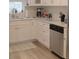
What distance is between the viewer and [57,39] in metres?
2.99

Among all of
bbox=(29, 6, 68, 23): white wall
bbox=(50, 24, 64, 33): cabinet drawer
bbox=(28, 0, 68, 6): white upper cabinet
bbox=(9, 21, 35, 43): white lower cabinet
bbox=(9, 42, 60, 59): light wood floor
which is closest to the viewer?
bbox=(50, 24, 64, 33): cabinet drawer

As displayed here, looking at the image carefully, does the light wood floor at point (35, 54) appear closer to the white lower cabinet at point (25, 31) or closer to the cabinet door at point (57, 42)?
the cabinet door at point (57, 42)

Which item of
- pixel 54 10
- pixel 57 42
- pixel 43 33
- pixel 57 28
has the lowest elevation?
pixel 57 42

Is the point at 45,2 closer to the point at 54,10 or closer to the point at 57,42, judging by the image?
the point at 54,10

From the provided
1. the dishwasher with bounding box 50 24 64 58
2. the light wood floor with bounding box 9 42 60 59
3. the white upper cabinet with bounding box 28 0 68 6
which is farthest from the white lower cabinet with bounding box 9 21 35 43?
the dishwasher with bounding box 50 24 64 58

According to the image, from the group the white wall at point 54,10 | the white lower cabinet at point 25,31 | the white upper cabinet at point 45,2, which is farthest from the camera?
the white lower cabinet at point 25,31

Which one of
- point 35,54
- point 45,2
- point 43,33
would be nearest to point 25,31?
point 43,33

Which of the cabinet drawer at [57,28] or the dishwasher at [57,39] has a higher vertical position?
the cabinet drawer at [57,28]

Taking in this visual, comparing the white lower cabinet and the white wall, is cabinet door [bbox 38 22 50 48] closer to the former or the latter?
the white lower cabinet

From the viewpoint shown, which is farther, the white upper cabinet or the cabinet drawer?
the white upper cabinet

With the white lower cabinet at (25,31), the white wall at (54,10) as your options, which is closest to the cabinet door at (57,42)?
the white wall at (54,10)

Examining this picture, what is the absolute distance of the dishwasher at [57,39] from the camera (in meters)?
2.84

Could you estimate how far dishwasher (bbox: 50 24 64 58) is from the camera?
2842 millimetres
